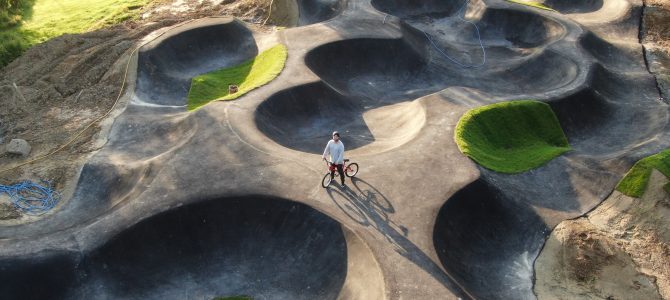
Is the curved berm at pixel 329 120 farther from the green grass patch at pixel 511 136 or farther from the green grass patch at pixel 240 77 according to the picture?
the green grass patch at pixel 511 136

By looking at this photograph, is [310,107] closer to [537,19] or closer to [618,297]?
[618,297]

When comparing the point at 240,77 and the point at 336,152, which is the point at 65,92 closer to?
the point at 240,77

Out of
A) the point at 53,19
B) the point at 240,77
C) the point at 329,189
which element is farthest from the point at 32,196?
the point at 53,19

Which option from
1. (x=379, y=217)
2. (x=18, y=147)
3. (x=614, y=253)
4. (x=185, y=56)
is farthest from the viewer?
(x=185, y=56)

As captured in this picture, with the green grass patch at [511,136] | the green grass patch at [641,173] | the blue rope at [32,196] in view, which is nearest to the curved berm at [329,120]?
the green grass patch at [511,136]

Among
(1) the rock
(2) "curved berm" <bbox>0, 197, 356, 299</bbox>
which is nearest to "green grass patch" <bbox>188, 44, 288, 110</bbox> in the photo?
(1) the rock

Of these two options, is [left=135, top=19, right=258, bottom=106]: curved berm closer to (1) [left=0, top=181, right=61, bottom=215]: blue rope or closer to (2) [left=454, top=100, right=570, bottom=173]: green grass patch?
(1) [left=0, top=181, right=61, bottom=215]: blue rope

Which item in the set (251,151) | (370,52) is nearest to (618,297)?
(251,151)
